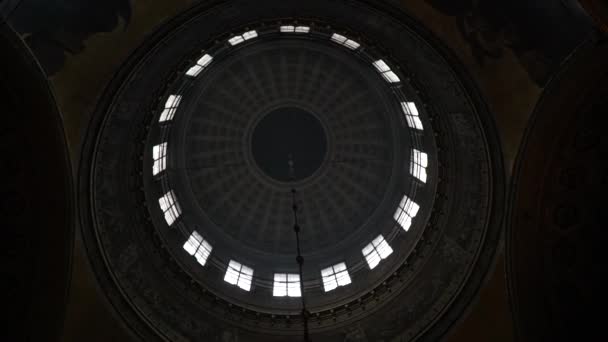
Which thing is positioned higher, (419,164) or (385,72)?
(385,72)

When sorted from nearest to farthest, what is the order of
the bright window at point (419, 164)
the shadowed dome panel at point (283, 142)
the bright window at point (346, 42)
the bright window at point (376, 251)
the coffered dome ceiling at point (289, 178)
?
the coffered dome ceiling at point (289, 178) → the bright window at point (346, 42) → the bright window at point (419, 164) → the bright window at point (376, 251) → the shadowed dome panel at point (283, 142)

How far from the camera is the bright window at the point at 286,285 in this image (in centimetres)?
1986

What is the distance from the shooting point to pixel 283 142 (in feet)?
81.5

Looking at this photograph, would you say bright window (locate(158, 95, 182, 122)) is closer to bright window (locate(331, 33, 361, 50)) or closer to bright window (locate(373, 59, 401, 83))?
bright window (locate(331, 33, 361, 50))

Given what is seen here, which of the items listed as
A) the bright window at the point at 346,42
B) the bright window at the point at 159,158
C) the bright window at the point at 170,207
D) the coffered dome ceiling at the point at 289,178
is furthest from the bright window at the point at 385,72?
the bright window at the point at 170,207

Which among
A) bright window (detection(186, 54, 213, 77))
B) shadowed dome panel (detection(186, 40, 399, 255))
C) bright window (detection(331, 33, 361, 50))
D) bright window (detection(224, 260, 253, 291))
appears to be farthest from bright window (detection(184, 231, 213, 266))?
bright window (detection(331, 33, 361, 50))

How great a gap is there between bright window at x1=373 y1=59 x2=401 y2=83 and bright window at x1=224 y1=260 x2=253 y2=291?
39.4ft

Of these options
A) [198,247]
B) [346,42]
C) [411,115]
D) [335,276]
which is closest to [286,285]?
[335,276]

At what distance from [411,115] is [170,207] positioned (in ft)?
40.7

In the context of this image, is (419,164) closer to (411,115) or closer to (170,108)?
(411,115)

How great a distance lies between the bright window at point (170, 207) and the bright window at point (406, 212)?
36.2 feet

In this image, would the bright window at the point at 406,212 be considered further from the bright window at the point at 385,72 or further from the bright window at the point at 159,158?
the bright window at the point at 159,158

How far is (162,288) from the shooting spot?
54.3ft

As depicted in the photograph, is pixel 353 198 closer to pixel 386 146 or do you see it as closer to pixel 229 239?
pixel 386 146
